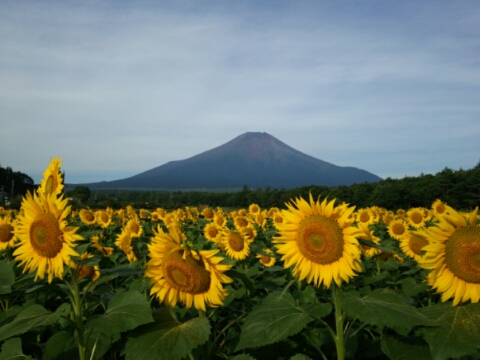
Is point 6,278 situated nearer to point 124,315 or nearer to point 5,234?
point 124,315

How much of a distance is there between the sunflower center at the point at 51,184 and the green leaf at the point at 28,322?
833 mm

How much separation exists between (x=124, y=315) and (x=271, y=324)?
79 cm

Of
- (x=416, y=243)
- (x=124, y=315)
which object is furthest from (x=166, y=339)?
(x=416, y=243)

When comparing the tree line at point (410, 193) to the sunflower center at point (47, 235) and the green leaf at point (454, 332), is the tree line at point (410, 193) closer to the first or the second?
the sunflower center at point (47, 235)

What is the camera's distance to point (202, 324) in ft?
7.22

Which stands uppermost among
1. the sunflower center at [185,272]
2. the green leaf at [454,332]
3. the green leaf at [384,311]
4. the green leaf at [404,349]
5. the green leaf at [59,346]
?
the sunflower center at [185,272]

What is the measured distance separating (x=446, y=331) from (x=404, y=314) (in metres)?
0.26

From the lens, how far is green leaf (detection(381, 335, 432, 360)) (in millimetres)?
2576

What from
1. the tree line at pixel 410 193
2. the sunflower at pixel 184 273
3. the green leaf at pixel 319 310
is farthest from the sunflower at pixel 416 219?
the tree line at pixel 410 193

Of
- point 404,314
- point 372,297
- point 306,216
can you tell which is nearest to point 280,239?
point 306,216

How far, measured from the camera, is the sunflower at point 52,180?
314cm

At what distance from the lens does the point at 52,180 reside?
332 cm

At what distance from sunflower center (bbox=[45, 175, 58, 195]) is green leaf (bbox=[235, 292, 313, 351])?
5.57 feet

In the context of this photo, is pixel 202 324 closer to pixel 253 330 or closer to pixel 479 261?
pixel 253 330
